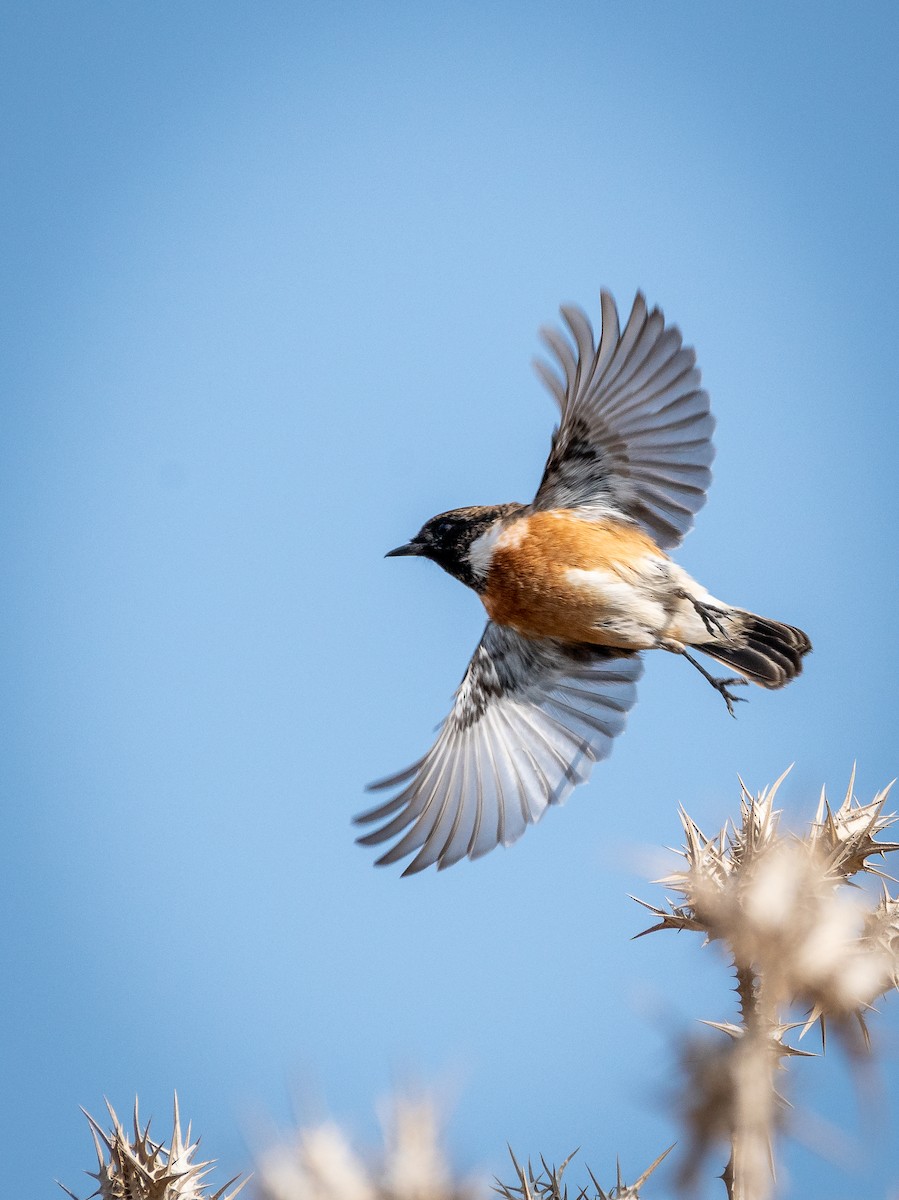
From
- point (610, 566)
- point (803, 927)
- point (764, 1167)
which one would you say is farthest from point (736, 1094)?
point (610, 566)

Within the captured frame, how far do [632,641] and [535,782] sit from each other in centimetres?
99

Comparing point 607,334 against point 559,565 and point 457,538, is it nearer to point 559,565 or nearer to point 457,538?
point 559,565

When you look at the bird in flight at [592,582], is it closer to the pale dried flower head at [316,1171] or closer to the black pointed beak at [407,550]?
the black pointed beak at [407,550]

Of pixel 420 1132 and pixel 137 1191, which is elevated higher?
pixel 137 1191

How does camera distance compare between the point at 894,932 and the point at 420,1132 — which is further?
the point at 894,932

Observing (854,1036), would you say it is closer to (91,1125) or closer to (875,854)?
(875,854)

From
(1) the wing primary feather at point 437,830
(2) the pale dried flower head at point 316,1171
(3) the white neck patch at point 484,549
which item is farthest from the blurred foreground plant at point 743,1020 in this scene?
(3) the white neck patch at point 484,549

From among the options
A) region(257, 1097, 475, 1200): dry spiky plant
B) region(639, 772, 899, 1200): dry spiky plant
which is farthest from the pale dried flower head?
region(639, 772, 899, 1200): dry spiky plant

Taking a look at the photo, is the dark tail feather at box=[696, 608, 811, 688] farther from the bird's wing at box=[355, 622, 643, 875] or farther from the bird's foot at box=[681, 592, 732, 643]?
the bird's wing at box=[355, 622, 643, 875]

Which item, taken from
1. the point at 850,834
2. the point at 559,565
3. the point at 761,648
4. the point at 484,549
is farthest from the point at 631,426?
the point at 850,834

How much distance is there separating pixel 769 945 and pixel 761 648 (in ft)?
14.0

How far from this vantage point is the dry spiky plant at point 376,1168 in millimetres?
2279

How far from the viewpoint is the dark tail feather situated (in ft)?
21.6

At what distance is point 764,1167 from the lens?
2.16 metres
